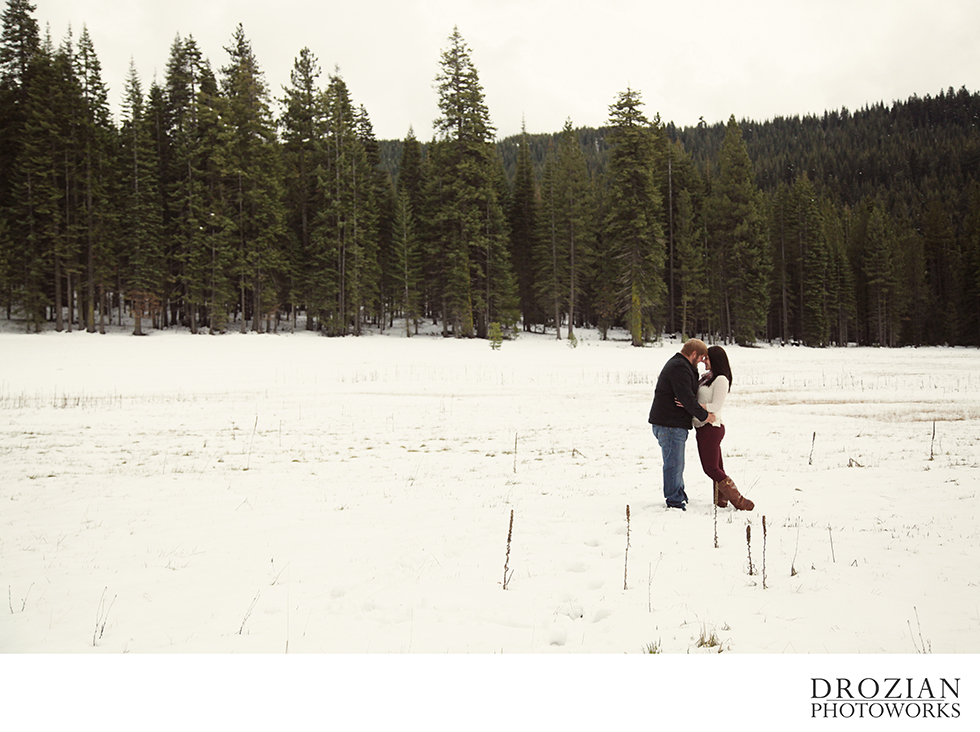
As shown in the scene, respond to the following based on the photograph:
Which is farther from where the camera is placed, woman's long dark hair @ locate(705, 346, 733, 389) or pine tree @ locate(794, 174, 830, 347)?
pine tree @ locate(794, 174, 830, 347)

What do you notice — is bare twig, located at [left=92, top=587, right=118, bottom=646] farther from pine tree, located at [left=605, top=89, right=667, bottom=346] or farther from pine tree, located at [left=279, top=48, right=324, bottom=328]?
pine tree, located at [left=279, top=48, right=324, bottom=328]

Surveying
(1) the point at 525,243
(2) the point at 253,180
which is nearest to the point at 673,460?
(2) the point at 253,180

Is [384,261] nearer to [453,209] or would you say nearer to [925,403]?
[453,209]

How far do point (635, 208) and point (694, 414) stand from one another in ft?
127

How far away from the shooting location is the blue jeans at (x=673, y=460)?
24.3 ft

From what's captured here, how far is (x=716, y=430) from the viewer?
734 cm

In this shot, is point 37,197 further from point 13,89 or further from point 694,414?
point 694,414

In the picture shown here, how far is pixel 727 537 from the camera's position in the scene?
6383 millimetres

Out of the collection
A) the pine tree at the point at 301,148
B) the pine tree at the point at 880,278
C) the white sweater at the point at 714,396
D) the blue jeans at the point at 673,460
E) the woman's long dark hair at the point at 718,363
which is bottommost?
the blue jeans at the point at 673,460

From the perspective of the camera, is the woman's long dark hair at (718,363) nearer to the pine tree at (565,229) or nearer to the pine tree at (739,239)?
the pine tree at (565,229)

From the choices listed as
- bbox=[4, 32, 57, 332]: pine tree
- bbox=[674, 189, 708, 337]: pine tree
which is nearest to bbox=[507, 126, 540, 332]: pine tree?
bbox=[674, 189, 708, 337]: pine tree

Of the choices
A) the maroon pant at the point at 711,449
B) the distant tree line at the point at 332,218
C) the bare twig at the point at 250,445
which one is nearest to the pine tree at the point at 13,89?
the distant tree line at the point at 332,218

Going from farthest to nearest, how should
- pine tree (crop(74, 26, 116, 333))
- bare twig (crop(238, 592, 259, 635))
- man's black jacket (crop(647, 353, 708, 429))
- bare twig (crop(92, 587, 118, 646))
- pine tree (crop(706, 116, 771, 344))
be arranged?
pine tree (crop(706, 116, 771, 344))
pine tree (crop(74, 26, 116, 333))
man's black jacket (crop(647, 353, 708, 429))
bare twig (crop(238, 592, 259, 635))
bare twig (crop(92, 587, 118, 646))

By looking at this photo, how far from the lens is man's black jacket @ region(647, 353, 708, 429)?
23.4 feet
